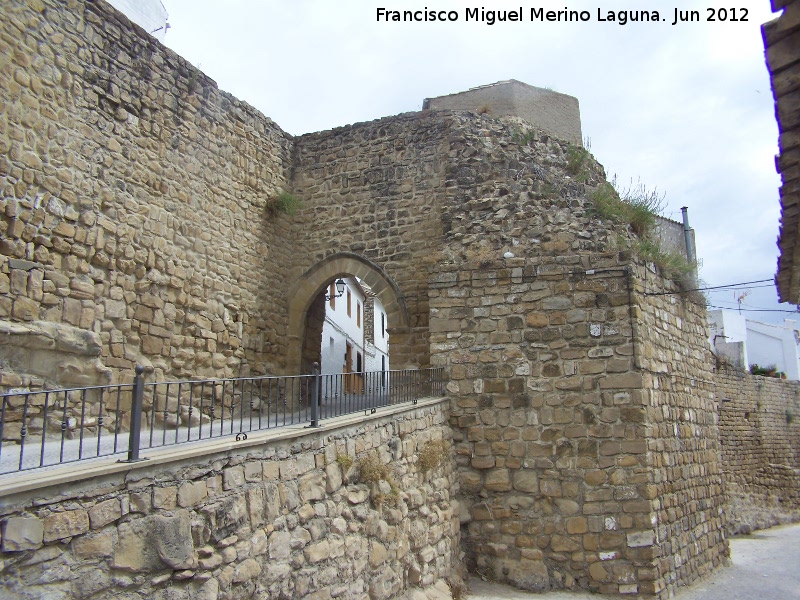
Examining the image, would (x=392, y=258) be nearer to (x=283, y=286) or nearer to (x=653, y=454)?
(x=283, y=286)

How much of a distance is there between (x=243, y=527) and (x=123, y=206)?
530cm

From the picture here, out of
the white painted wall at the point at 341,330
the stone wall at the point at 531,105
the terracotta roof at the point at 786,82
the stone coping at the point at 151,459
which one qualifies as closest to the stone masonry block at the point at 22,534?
the stone coping at the point at 151,459

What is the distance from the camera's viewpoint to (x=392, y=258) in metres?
11.5

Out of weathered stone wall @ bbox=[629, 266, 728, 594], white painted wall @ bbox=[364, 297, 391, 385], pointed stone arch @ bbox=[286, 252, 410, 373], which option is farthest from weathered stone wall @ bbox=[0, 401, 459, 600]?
white painted wall @ bbox=[364, 297, 391, 385]

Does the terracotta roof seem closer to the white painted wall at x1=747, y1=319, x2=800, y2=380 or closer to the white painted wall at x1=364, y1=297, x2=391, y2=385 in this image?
the white painted wall at x1=364, y1=297, x2=391, y2=385

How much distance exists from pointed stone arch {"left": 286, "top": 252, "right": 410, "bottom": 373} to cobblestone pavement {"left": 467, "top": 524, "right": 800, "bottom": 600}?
16.7 ft

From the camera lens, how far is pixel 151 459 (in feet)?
14.0

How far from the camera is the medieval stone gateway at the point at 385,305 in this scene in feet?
18.6

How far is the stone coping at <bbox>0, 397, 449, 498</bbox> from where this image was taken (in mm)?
3631

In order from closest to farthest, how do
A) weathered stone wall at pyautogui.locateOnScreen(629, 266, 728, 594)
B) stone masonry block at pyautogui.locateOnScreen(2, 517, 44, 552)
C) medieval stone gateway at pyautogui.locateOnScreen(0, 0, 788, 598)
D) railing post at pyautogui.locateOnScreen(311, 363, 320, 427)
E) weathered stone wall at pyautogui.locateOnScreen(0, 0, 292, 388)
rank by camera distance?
stone masonry block at pyautogui.locateOnScreen(2, 517, 44, 552), medieval stone gateway at pyautogui.locateOnScreen(0, 0, 788, 598), railing post at pyautogui.locateOnScreen(311, 363, 320, 427), weathered stone wall at pyautogui.locateOnScreen(0, 0, 292, 388), weathered stone wall at pyautogui.locateOnScreen(629, 266, 728, 594)

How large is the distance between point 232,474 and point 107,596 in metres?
1.21

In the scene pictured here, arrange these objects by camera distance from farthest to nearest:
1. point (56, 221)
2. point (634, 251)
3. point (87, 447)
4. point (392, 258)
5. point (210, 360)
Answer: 1. point (392, 258)
2. point (210, 360)
3. point (634, 251)
4. point (56, 221)
5. point (87, 447)

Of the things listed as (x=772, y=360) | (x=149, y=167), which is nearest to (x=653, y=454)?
(x=149, y=167)

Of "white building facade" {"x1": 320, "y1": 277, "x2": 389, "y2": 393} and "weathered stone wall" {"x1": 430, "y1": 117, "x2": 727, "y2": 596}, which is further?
"white building facade" {"x1": 320, "y1": 277, "x2": 389, "y2": 393}
